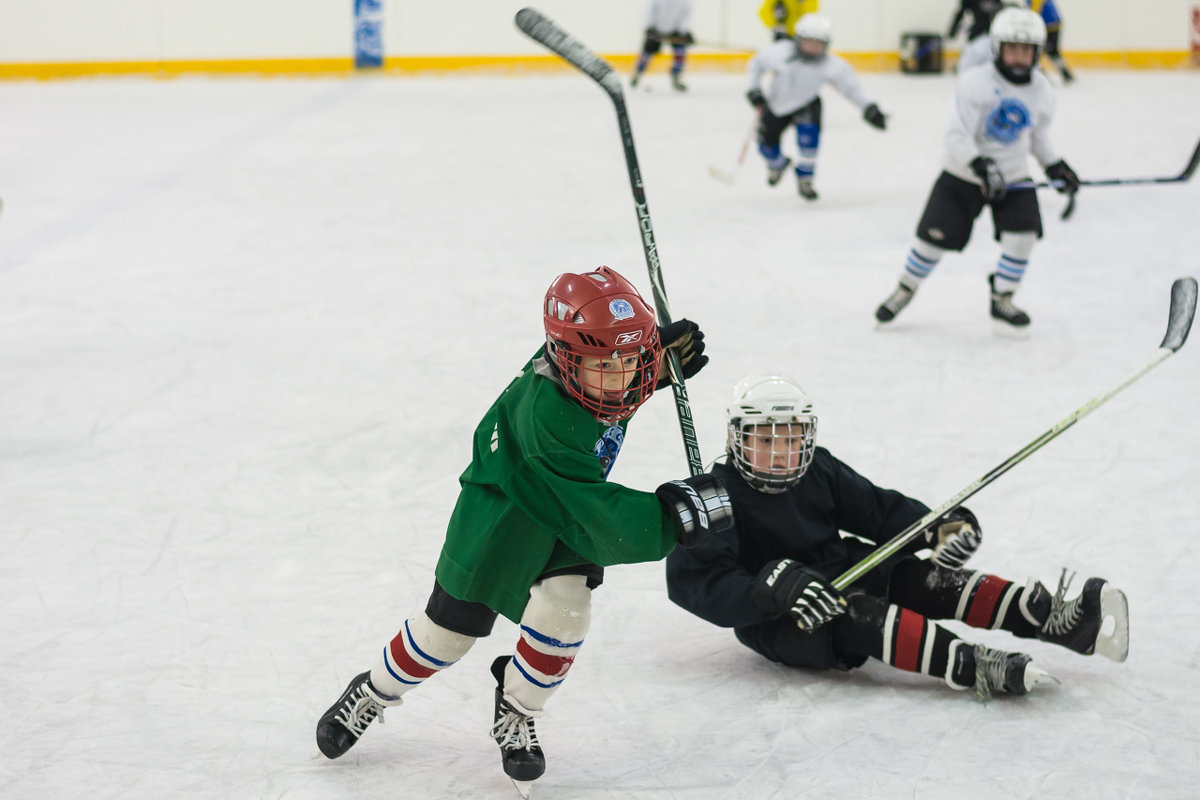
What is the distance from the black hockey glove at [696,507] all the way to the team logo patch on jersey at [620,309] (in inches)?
10.1

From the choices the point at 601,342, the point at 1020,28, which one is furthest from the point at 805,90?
the point at 601,342

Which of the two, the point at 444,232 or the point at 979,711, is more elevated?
the point at 979,711

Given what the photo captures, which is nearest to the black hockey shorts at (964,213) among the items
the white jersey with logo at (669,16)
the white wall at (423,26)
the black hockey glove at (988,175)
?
the black hockey glove at (988,175)

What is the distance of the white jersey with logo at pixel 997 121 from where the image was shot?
15.5 feet

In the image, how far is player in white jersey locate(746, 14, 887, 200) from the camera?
7.18 meters

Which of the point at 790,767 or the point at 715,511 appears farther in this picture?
the point at 790,767

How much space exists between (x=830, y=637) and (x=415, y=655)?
2.49 feet

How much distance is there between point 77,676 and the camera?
2.55 m

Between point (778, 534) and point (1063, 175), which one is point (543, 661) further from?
point (1063, 175)

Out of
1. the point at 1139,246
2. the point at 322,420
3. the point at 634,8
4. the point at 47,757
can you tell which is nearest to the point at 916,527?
the point at 47,757

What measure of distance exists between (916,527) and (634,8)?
10.2 metres

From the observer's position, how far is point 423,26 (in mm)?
11703

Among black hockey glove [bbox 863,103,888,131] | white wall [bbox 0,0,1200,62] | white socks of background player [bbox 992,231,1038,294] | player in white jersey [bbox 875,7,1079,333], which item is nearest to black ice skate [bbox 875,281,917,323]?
player in white jersey [bbox 875,7,1079,333]

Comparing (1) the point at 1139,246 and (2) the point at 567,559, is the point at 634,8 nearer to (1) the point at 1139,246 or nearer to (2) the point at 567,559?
(1) the point at 1139,246
